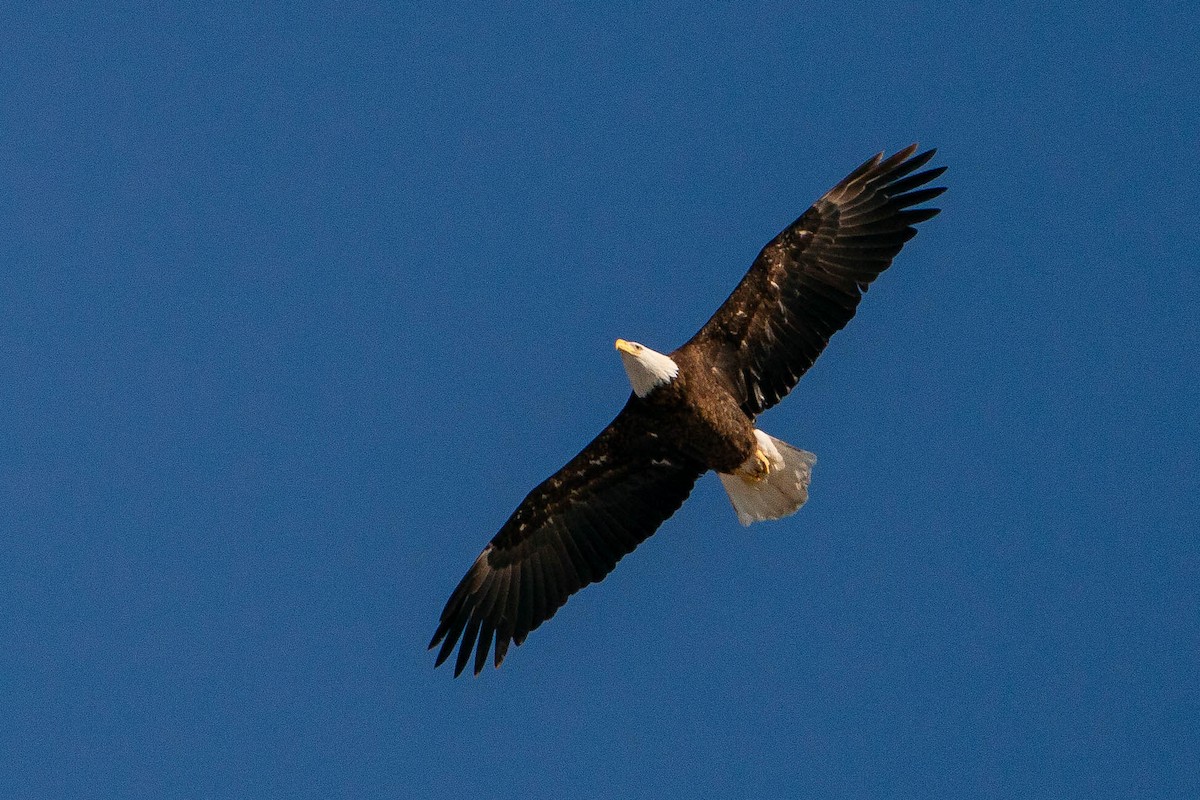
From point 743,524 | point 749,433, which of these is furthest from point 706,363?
point 743,524

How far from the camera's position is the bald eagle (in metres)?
13.4

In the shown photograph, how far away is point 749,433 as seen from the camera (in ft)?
44.0

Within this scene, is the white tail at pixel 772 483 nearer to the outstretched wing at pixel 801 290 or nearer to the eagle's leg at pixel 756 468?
the eagle's leg at pixel 756 468

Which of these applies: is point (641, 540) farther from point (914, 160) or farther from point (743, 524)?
point (914, 160)

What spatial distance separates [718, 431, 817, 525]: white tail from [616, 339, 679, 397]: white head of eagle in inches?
40.2

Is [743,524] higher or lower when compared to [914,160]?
lower

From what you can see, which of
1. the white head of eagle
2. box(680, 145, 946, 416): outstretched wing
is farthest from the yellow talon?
the white head of eagle

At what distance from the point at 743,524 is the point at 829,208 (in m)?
2.71

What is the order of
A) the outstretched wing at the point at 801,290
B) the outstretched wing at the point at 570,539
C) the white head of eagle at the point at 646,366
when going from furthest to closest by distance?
the outstretched wing at the point at 570,539 < the outstretched wing at the point at 801,290 < the white head of eagle at the point at 646,366

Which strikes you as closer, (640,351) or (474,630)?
(640,351)

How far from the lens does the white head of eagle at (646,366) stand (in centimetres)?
1300

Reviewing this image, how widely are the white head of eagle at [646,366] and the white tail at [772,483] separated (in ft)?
3.35

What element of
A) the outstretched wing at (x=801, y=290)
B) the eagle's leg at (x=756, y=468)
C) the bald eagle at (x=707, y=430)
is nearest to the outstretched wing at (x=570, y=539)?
the bald eagle at (x=707, y=430)

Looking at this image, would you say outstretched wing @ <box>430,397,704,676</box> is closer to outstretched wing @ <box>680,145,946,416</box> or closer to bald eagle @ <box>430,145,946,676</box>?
bald eagle @ <box>430,145,946,676</box>
